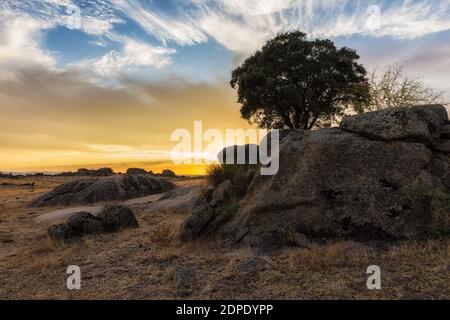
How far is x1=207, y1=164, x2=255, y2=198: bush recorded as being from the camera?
13.8 meters

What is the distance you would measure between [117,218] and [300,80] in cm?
2366

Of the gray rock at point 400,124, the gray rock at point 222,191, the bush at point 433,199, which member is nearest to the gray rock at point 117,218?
the gray rock at point 222,191

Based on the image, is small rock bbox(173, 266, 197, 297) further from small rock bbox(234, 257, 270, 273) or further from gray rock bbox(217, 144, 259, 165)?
gray rock bbox(217, 144, 259, 165)

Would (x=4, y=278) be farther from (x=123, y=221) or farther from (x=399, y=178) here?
(x=399, y=178)

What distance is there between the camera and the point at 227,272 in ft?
28.5

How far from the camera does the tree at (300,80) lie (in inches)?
1328

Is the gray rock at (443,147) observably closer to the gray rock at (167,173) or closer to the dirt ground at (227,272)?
the dirt ground at (227,272)

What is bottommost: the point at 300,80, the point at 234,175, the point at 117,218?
the point at 117,218

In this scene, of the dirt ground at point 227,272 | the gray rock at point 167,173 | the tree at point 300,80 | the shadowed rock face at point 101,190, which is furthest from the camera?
the gray rock at point 167,173

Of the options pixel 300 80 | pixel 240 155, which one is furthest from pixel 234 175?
pixel 300 80

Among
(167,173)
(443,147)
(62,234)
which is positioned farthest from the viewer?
(167,173)

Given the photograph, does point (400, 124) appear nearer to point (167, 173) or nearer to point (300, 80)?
point (300, 80)

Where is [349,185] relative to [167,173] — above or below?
below
